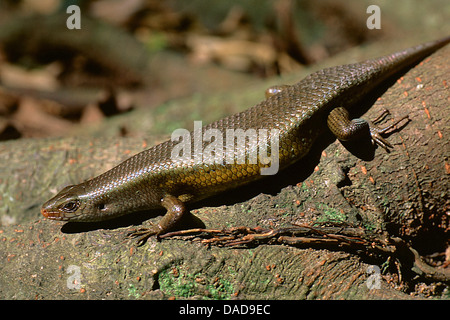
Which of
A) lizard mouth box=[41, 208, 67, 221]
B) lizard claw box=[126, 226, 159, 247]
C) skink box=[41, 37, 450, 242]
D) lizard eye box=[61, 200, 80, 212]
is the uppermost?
skink box=[41, 37, 450, 242]

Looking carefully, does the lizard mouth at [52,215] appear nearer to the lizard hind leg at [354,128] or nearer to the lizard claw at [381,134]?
the lizard hind leg at [354,128]

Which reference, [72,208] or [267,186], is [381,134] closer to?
[267,186]

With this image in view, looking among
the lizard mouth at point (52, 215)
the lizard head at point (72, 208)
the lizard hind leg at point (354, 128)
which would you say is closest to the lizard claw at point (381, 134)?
the lizard hind leg at point (354, 128)

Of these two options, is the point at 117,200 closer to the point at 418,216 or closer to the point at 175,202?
the point at 175,202

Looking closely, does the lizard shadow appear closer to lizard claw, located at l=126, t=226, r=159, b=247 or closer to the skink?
the skink

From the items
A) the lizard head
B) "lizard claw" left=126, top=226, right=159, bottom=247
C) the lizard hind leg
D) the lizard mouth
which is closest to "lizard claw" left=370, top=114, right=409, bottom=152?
the lizard hind leg

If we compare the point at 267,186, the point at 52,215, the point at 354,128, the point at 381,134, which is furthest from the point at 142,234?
the point at 381,134
